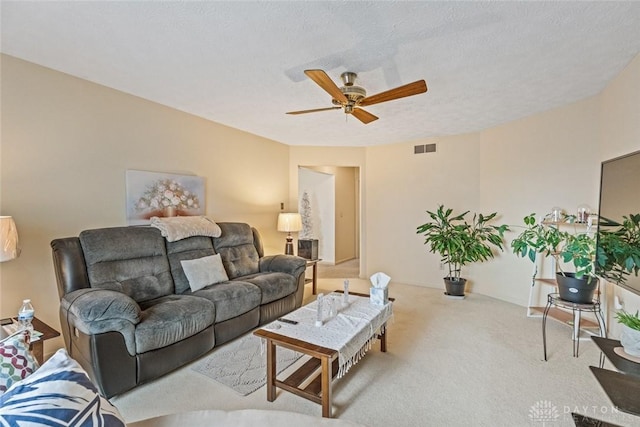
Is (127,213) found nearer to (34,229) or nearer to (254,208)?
(34,229)

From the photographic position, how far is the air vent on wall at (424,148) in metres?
5.13

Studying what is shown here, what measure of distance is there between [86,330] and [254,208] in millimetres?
2979

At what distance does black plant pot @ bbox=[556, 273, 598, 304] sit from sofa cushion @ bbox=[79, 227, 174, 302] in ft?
12.1

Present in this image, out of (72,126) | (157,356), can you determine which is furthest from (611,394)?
(72,126)

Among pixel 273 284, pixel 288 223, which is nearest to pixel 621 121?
pixel 273 284

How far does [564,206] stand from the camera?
367 cm

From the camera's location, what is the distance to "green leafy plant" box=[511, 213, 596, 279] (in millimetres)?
2721

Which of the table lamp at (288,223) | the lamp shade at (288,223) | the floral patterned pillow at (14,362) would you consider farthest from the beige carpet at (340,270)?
the floral patterned pillow at (14,362)

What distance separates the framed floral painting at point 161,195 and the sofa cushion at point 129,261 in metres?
0.34

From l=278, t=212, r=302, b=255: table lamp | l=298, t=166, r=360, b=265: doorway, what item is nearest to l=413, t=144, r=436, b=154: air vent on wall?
l=278, t=212, r=302, b=255: table lamp

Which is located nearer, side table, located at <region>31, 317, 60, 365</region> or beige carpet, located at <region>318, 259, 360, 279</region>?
side table, located at <region>31, 317, 60, 365</region>

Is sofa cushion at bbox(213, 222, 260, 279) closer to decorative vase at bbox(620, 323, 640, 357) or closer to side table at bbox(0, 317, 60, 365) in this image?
side table at bbox(0, 317, 60, 365)

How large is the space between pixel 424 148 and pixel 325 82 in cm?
353

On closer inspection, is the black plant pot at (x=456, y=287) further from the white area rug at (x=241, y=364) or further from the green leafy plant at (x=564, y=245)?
the white area rug at (x=241, y=364)
